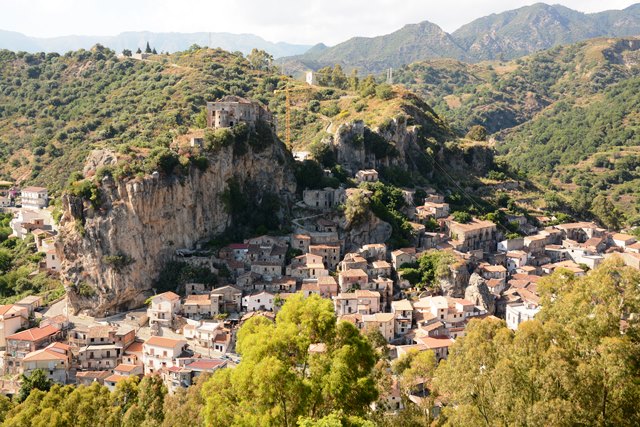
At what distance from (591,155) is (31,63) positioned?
96.1 m

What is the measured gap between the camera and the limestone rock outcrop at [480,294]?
40.6 m

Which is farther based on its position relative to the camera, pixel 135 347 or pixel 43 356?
pixel 135 347

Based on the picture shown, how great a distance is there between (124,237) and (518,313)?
2811 centimetres

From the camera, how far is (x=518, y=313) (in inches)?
1512

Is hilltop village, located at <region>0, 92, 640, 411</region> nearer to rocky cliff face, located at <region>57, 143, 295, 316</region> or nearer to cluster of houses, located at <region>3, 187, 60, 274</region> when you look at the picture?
cluster of houses, located at <region>3, 187, 60, 274</region>

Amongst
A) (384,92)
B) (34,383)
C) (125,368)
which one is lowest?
(125,368)

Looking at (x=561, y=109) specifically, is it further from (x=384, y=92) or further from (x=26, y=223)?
(x=26, y=223)

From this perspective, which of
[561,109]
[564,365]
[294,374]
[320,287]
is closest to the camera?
[564,365]

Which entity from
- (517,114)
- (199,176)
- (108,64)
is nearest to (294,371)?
(199,176)

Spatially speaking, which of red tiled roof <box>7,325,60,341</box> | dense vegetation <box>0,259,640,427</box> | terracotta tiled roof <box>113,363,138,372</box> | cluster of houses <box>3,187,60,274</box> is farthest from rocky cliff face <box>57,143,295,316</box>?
dense vegetation <box>0,259,640,427</box>

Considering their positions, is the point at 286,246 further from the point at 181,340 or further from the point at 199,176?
the point at 181,340

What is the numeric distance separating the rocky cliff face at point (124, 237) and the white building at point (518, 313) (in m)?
→ 24.2

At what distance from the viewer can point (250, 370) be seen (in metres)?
14.2

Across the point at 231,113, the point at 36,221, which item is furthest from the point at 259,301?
the point at 36,221
